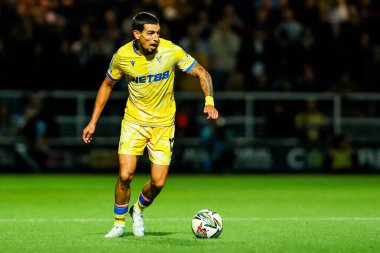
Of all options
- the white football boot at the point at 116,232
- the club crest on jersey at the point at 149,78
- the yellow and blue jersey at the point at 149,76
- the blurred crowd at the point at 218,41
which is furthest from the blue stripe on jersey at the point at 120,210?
the blurred crowd at the point at 218,41

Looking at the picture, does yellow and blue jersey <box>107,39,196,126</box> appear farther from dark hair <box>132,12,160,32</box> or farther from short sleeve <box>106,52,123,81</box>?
dark hair <box>132,12,160,32</box>

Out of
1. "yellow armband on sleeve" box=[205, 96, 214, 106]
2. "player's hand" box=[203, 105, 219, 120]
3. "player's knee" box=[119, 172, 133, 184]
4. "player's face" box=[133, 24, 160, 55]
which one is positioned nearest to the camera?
"player's hand" box=[203, 105, 219, 120]

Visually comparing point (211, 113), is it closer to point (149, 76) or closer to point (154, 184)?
point (149, 76)

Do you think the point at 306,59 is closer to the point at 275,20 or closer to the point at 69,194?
the point at 275,20

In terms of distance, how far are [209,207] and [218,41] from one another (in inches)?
322

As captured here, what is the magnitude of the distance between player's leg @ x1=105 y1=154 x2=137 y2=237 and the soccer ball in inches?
31.3

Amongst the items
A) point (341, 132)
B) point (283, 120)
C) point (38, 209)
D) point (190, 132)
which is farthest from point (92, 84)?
point (38, 209)

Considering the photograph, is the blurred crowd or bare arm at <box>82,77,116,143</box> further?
the blurred crowd

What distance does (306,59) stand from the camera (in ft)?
75.0

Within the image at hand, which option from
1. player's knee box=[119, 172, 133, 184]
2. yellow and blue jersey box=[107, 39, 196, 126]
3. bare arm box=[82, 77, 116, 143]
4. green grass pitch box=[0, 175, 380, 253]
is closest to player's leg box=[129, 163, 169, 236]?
green grass pitch box=[0, 175, 380, 253]

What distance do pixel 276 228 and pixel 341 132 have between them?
11827mm

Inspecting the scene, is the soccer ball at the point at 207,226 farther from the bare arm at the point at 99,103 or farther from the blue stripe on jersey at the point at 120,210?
the bare arm at the point at 99,103

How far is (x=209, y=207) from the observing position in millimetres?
14586

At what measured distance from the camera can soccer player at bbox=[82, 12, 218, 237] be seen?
33.8 ft
